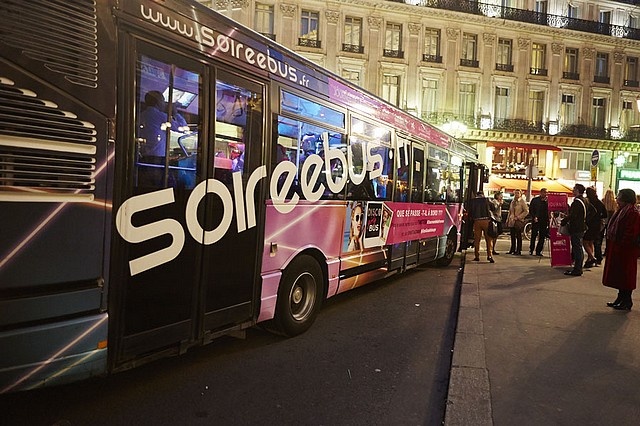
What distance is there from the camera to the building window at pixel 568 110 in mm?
37844

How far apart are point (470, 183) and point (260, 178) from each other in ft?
32.4

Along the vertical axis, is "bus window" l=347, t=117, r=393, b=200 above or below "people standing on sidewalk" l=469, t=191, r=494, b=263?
above

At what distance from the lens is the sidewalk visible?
149 inches

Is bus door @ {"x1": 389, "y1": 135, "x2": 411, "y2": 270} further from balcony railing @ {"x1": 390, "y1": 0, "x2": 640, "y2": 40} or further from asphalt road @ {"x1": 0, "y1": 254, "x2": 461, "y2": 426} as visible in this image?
balcony railing @ {"x1": 390, "y1": 0, "x2": 640, "y2": 40}

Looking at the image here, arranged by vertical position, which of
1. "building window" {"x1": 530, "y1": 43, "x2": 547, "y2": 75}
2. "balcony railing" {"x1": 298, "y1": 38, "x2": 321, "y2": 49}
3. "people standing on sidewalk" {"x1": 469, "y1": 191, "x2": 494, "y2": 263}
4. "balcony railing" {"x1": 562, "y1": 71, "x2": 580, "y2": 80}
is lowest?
"people standing on sidewalk" {"x1": 469, "y1": 191, "x2": 494, "y2": 263}

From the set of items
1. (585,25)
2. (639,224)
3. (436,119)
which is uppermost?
(585,25)

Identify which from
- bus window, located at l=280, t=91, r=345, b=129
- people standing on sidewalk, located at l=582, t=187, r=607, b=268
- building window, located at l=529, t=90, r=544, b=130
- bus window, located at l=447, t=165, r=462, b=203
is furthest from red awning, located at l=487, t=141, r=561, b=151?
bus window, located at l=280, t=91, r=345, b=129

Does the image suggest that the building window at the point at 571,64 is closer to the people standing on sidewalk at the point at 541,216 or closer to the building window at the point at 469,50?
the building window at the point at 469,50

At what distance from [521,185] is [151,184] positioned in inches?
1327

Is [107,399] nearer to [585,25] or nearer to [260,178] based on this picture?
[260,178]

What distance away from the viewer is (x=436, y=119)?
114 ft

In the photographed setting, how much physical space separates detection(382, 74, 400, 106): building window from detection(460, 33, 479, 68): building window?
551cm

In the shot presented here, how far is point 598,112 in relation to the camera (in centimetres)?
3872

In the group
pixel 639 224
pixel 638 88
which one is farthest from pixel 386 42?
pixel 639 224
